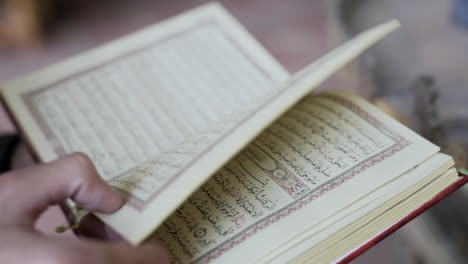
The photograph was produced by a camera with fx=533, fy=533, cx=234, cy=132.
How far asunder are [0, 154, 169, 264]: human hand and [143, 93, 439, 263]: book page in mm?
73

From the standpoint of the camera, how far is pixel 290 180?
24.8 inches

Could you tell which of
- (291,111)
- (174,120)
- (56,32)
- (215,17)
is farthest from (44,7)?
(291,111)

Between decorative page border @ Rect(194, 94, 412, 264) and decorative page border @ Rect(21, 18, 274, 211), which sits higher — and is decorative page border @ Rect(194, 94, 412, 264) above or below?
below

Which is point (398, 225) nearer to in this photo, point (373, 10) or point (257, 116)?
point (257, 116)

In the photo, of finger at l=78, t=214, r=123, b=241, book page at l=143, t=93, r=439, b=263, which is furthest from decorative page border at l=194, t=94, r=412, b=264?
finger at l=78, t=214, r=123, b=241

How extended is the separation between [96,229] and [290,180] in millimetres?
230

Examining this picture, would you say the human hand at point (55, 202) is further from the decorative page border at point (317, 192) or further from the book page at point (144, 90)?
the book page at point (144, 90)

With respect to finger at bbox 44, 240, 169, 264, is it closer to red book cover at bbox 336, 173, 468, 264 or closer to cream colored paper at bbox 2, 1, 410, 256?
cream colored paper at bbox 2, 1, 410, 256

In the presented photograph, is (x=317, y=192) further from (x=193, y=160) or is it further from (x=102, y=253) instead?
(x=102, y=253)

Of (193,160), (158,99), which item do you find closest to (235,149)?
(193,160)

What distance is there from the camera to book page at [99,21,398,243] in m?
0.51

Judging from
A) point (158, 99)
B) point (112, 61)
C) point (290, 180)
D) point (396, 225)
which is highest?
point (112, 61)

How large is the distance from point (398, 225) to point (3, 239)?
410mm

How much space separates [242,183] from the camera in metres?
0.64
